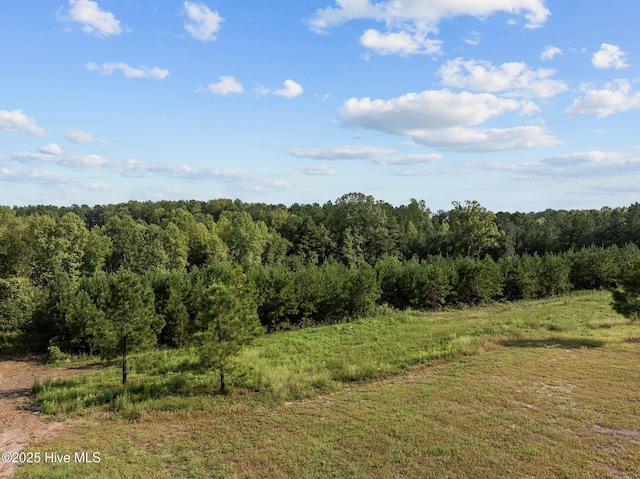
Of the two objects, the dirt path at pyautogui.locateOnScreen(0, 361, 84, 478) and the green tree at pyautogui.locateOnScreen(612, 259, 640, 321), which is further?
the green tree at pyautogui.locateOnScreen(612, 259, 640, 321)

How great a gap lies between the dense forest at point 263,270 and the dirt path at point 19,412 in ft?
10.0

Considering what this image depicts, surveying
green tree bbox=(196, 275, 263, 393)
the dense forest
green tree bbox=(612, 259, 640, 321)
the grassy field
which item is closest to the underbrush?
the grassy field

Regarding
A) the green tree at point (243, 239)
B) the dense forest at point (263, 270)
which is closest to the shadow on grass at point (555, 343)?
the dense forest at point (263, 270)

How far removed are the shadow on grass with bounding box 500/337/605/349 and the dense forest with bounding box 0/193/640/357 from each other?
49.3 feet

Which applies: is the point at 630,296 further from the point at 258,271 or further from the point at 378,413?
the point at 258,271

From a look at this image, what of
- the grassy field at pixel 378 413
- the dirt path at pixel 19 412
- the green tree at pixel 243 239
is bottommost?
the dirt path at pixel 19 412

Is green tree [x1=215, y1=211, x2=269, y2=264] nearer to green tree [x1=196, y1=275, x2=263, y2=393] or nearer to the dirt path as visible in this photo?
the dirt path

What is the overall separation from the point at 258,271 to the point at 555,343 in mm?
24414

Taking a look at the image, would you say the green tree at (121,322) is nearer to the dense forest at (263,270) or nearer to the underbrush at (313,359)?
the dense forest at (263,270)

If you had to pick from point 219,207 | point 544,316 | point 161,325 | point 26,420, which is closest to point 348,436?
point 26,420

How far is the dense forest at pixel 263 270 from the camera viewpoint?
25703mm

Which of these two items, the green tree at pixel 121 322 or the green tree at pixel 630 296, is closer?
the green tree at pixel 121 322

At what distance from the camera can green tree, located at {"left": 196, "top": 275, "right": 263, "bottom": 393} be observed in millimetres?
16219

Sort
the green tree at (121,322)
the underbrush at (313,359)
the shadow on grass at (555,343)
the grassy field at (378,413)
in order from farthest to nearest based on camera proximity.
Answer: the shadow on grass at (555,343) → the green tree at (121,322) → the underbrush at (313,359) → the grassy field at (378,413)
